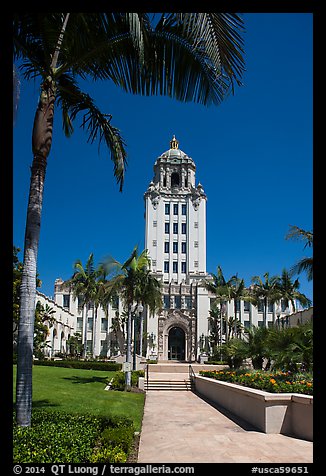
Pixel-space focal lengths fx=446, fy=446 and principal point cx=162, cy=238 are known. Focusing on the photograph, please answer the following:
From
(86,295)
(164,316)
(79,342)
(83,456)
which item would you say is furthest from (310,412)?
(164,316)

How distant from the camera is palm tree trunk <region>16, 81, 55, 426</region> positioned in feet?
24.1

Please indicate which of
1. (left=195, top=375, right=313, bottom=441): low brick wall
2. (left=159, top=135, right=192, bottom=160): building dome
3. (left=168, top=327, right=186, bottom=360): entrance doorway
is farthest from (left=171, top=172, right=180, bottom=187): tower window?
(left=195, top=375, right=313, bottom=441): low brick wall

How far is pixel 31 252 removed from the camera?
7914mm

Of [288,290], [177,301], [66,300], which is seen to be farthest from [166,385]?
[66,300]

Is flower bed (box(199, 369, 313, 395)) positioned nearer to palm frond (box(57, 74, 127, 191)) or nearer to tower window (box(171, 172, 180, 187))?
palm frond (box(57, 74, 127, 191))

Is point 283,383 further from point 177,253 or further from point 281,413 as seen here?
point 177,253

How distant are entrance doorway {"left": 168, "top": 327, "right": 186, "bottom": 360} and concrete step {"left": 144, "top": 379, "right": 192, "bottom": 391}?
124 ft

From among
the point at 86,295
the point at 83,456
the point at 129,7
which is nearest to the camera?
the point at 129,7

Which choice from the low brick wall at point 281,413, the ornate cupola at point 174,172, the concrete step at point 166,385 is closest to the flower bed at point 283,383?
the low brick wall at point 281,413

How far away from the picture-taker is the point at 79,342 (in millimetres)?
57219

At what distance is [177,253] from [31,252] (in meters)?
62.4
